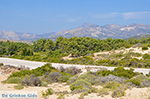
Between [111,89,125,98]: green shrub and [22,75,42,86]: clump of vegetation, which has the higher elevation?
[111,89,125,98]: green shrub

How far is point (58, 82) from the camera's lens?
16.2 meters

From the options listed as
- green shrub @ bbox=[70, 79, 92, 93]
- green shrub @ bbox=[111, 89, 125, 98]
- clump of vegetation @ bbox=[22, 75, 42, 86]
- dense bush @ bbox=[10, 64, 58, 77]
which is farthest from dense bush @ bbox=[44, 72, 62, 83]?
green shrub @ bbox=[111, 89, 125, 98]

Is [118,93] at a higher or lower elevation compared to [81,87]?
higher

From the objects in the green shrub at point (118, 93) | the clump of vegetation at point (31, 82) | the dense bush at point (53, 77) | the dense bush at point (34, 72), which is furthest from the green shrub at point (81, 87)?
the dense bush at point (34, 72)

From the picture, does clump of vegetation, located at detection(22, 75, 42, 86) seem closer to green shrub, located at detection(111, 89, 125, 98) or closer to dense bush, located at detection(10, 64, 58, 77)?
dense bush, located at detection(10, 64, 58, 77)

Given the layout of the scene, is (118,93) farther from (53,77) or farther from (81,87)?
(53,77)

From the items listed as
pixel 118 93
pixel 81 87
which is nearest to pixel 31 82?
pixel 81 87

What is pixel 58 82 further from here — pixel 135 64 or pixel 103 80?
pixel 135 64

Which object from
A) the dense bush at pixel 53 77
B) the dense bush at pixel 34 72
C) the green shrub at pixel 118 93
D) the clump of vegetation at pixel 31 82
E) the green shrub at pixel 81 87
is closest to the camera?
the green shrub at pixel 118 93

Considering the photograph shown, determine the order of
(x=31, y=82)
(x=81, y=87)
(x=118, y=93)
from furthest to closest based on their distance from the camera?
(x=31, y=82) → (x=81, y=87) → (x=118, y=93)

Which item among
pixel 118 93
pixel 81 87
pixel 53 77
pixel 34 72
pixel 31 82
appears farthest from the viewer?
pixel 34 72

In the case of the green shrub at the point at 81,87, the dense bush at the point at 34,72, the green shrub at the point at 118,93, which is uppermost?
the green shrub at the point at 118,93

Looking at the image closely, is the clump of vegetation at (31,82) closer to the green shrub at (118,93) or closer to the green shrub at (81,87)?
the green shrub at (81,87)

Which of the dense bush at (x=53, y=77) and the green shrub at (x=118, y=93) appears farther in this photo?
the dense bush at (x=53, y=77)
